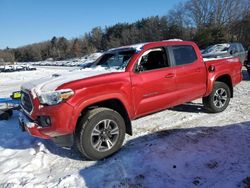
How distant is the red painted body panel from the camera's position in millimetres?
4219

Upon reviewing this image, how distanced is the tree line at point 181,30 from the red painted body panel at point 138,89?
43.0 metres

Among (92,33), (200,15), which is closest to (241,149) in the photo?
(200,15)

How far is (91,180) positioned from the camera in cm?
394

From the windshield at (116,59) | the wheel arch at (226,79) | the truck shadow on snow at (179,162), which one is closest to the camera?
the truck shadow on snow at (179,162)

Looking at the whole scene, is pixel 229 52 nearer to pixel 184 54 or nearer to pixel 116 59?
pixel 184 54

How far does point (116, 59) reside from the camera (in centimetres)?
579

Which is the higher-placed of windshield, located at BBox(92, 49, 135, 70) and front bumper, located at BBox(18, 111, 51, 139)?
windshield, located at BBox(92, 49, 135, 70)

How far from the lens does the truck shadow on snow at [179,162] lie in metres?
3.77

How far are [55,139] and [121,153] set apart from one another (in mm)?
1154

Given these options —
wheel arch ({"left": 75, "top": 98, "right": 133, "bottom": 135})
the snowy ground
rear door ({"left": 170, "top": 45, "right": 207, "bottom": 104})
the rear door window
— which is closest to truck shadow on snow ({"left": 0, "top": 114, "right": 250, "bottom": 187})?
the snowy ground

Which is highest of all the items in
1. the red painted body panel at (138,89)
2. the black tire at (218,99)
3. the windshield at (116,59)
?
the windshield at (116,59)

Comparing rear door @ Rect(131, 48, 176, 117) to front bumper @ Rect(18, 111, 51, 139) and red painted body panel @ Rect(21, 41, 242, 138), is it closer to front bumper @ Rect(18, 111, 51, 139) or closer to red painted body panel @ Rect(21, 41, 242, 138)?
red painted body panel @ Rect(21, 41, 242, 138)

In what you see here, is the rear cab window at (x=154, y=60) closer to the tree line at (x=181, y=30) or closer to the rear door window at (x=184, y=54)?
the rear door window at (x=184, y=54)

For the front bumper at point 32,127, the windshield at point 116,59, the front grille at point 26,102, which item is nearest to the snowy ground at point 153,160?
the front bumper at point 32,127
